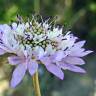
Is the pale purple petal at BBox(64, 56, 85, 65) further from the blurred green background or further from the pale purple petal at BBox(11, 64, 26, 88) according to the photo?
the blurred green background

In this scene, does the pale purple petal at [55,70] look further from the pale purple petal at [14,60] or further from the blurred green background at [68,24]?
the blurred green background at [68,24]

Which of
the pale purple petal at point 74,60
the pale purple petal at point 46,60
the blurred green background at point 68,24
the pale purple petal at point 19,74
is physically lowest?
the pale purple petal at point 19,74

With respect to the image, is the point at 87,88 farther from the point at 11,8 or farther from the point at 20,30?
the point at 20,30

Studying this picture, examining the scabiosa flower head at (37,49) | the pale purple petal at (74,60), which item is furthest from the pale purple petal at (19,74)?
the pale purple petal at (74,60)

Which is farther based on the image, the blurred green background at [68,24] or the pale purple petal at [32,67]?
the blurred green background at [68,24]

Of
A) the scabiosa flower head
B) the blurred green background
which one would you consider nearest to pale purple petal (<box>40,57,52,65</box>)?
the scabiosa flower head

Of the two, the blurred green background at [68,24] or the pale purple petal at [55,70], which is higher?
the blurred green background at [68,24]

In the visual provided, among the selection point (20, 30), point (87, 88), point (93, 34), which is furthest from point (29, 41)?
point (93, 34)
